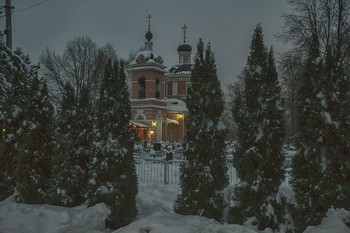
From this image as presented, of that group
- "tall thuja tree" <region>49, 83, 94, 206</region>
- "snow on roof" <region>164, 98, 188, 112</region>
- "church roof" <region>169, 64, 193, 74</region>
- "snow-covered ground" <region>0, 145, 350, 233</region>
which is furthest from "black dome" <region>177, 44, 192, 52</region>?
"snow-covered ground" <region>0, 145, 350, 233</region>

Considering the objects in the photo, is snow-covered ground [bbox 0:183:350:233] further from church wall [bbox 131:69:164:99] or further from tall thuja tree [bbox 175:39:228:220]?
church wall [bbox 131:69:164:99]

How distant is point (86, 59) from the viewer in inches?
1400

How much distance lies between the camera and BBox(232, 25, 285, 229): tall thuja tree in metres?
6.37

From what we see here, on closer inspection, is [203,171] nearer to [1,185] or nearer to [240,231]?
[240,231]

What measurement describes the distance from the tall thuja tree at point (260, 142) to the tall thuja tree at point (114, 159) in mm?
2325

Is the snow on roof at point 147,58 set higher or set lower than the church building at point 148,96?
higher

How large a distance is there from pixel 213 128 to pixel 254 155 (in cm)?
102

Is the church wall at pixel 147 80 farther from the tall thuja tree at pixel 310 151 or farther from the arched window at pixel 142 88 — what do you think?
the tall thuja tree at pixel 310 151

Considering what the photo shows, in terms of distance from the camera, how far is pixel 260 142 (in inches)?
256

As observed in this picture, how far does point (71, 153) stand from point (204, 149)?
3442 mm

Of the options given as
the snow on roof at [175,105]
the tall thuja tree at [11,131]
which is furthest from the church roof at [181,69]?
the tall thuja tree at [11,131]

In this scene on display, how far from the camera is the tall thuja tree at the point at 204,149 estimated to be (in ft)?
22.3

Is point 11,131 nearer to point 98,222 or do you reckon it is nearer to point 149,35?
point 98,222

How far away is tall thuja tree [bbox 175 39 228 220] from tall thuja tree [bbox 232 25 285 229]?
40 cm
